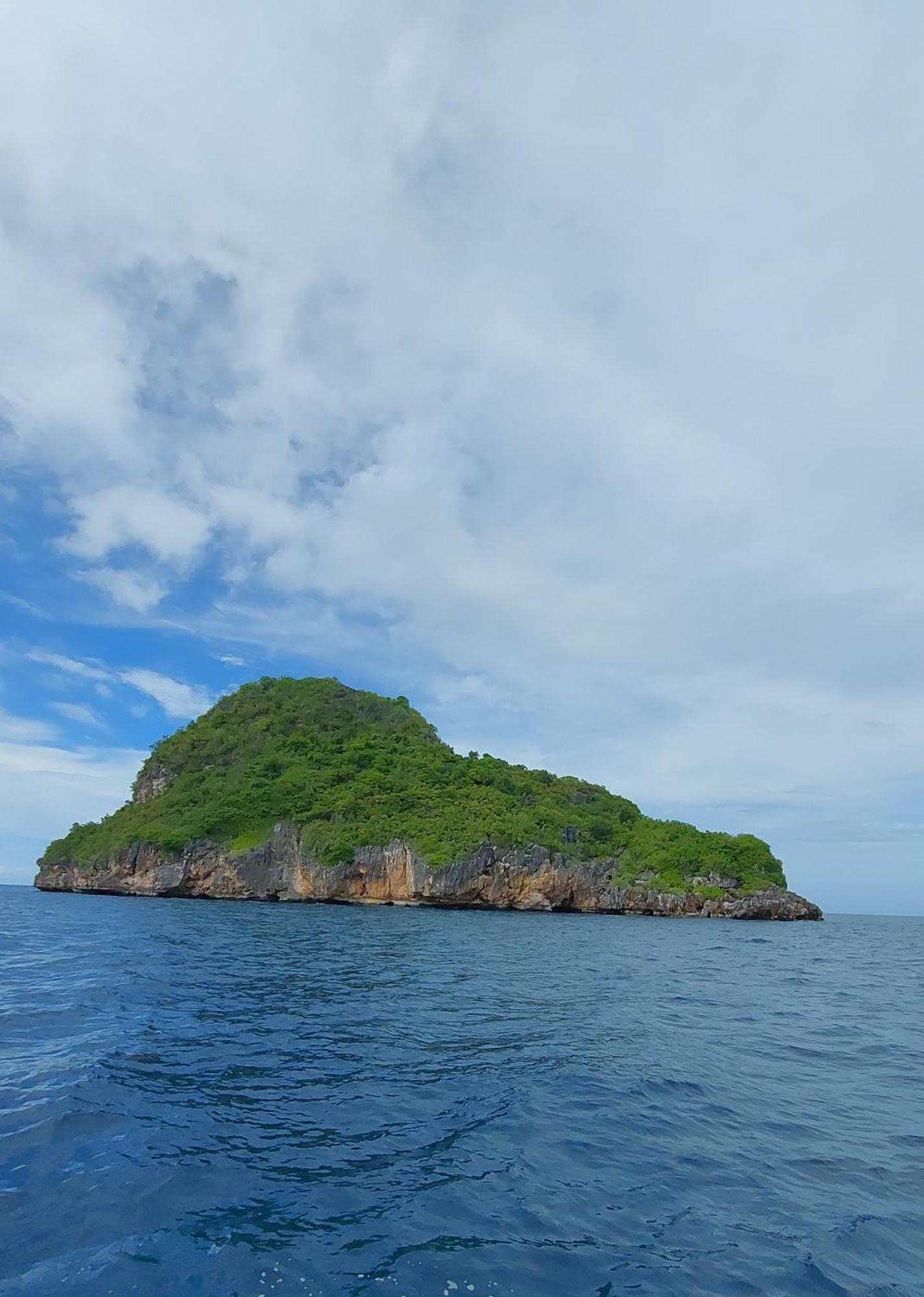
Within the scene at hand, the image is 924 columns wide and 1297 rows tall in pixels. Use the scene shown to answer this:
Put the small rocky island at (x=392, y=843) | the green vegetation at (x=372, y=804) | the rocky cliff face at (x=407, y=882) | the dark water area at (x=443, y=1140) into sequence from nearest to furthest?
the dark water area at (x=443, y=1140) < the rocky cliff face at (x=407, y=882) < the small rocky island at (x=392, y=843) < the green vegetation at (x=372, y=804)

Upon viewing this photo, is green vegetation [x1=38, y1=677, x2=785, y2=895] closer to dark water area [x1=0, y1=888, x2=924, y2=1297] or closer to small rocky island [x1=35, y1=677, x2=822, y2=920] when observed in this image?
small rocky island [x1=35, y1=677, x2=822, y2=920]

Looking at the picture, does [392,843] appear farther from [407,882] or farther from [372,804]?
[372,804]

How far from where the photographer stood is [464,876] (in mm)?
93312

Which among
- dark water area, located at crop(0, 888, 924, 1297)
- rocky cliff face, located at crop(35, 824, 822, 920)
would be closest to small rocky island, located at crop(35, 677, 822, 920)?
rocky cliff face, located at crop(35, 824, 822, 920)

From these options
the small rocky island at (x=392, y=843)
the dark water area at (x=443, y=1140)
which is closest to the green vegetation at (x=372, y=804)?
the small rocky island at (x=392, y=843)

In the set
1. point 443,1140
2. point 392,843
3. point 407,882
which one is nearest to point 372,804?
A: point 392,843

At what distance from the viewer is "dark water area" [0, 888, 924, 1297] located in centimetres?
710

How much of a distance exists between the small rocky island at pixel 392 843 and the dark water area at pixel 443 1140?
74.9m

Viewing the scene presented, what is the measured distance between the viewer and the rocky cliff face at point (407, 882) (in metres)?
95.1

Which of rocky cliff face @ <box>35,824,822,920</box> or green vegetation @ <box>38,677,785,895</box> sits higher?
green vegetation @ <box>38,677,785,895</box>

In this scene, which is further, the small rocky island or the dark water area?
the small rocky island

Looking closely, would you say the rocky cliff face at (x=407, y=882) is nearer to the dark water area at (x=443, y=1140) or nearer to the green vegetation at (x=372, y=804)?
the green vegetation at (x=372, y=804)

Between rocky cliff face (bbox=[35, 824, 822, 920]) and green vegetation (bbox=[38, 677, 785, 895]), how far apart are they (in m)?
1.83

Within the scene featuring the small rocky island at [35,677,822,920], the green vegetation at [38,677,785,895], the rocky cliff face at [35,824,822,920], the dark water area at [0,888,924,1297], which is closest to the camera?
the dark water area at [0,888,924,1297]
